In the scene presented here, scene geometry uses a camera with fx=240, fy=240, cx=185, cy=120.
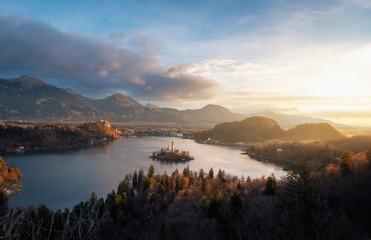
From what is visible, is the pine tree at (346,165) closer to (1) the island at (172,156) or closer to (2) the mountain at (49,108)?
(1) the island at (172,156)

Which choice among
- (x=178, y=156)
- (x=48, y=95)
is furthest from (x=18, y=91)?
(x=178, y=156)

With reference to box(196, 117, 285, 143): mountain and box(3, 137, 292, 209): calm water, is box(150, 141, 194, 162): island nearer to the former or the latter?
box(3, 137, 292, 209): calm water

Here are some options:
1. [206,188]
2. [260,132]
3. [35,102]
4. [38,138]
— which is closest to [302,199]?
[206,188]

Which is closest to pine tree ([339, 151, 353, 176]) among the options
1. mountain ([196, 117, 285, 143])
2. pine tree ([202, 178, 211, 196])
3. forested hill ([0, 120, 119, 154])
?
pine tree ([202, 178, 211, 196])

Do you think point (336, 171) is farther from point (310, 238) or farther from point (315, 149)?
point (315, 149)

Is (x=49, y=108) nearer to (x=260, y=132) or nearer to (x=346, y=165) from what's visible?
(x=260, y=132)

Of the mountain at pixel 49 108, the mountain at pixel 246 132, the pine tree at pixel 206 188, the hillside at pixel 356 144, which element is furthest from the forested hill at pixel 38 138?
the mountain at pixel 49 108

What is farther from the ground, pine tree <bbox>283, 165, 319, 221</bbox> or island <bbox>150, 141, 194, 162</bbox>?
pine tree <bbox>283, 165, 319, 221</bbox>
